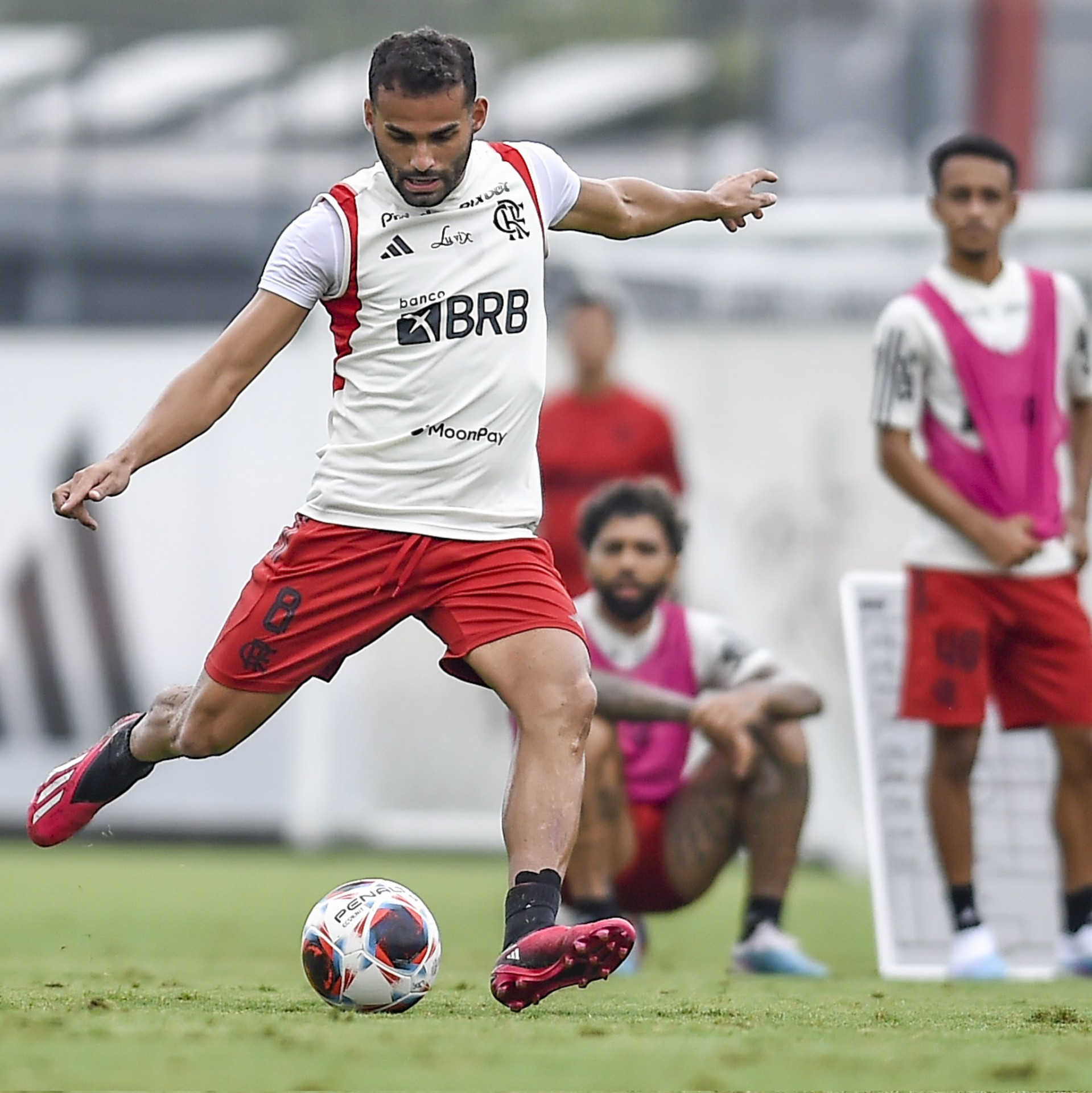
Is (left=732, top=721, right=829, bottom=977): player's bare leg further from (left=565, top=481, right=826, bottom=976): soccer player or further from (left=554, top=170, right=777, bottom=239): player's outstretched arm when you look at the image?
(left=554, top=170, right=777, bottom=239): player's outstretched arm

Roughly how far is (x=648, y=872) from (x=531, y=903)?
221 centimetres

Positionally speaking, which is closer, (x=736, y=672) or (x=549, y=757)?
(x=549, y=757)

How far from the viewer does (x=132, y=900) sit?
30.5 ft

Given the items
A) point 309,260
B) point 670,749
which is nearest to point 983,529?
point 670,749

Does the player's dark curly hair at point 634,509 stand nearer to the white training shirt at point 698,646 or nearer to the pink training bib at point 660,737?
the white training shirt at point 698,646

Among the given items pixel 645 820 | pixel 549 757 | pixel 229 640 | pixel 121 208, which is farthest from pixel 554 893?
pixel 121 208

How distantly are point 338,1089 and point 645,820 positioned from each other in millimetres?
3469

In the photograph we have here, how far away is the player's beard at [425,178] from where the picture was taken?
16.8 feet

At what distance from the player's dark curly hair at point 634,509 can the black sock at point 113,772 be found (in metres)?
2.02

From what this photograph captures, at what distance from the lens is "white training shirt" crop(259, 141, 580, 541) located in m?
5.19

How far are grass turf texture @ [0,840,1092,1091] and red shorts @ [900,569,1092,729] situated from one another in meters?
0.86

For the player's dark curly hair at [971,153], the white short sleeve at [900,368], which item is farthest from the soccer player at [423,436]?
the player's dark curly hair at [971,153]


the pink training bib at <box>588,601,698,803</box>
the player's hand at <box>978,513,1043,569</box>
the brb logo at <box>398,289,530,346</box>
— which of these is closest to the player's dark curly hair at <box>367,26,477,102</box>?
the brb logo at <box>398,289,530,346</box>

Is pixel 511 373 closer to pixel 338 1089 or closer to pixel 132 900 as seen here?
pixel 338 1089
